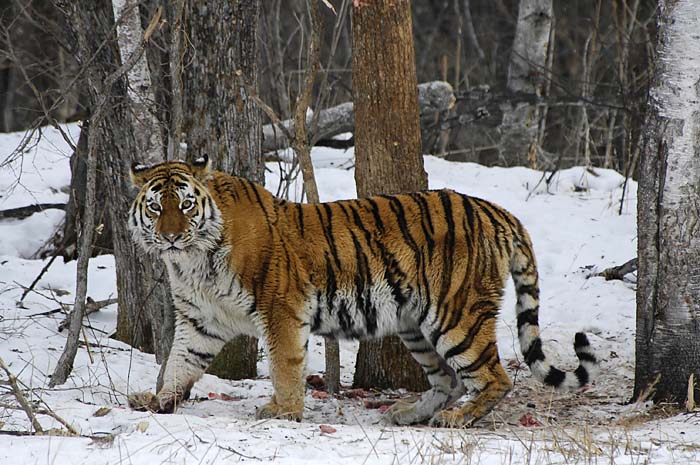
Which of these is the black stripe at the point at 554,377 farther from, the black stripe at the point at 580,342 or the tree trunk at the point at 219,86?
the tree trunk at the point at 219,86

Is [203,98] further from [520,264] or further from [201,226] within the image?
[520,264]

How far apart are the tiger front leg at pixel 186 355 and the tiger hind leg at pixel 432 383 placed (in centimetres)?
122

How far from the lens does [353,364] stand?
7805 mm

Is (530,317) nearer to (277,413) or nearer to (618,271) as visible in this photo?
(277,413)

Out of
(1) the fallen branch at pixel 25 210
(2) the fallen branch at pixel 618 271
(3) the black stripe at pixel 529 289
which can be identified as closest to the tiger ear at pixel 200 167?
(3) the black stripe at pixel 529 289

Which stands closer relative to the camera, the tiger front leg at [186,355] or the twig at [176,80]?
the tiger front leg at [186,355]

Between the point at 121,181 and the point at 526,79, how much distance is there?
771cm

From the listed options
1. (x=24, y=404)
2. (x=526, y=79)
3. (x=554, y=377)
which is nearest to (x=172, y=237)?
(x=24, y=404)

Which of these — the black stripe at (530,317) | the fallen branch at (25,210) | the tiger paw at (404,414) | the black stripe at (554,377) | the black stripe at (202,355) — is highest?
the fallen branch at (25,210)

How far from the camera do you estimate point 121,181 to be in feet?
23.3

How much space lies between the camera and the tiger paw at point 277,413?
17.9ft

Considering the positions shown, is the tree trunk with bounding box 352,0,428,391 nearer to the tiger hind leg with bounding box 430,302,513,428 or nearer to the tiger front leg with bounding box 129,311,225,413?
the tiger hind leg with bounding box 430,302,513,428

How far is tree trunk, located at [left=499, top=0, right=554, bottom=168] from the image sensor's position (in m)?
13.0

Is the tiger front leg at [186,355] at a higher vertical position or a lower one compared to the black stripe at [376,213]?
lower
